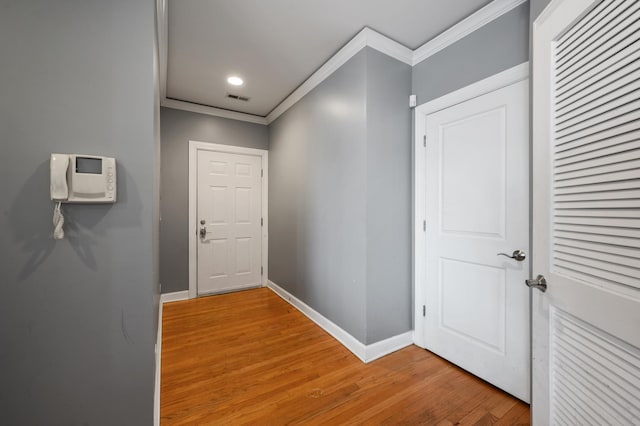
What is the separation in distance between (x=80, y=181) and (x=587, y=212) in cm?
206

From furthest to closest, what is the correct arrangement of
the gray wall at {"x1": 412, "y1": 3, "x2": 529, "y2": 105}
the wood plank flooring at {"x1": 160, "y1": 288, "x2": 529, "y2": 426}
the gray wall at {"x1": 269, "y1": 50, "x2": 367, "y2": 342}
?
the gray wall at {"x1": 269, "y1": 50, "x2": 367, "y2": 342}
the gray wall at {"x1": 412, "y1": 3, "x2": 529, "y2": 105}
the wood plank flooring at {"x1": 160, "y1": 288, "x2": 529, "y2": 426}

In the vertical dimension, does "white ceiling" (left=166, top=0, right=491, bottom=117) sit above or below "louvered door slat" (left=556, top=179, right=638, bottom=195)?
above

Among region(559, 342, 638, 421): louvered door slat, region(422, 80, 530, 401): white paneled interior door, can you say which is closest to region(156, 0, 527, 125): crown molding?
region(422, 80, 530, 401): white paneled interior door

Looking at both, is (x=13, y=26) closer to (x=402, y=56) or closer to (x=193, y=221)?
(x=402, y=56)

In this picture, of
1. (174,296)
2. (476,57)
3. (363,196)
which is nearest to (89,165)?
(363,196)

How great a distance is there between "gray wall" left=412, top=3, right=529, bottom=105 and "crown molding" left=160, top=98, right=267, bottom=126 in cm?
247

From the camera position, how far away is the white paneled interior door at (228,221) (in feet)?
11.7

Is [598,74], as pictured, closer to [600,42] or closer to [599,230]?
[600,42]

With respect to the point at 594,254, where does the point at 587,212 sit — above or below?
above

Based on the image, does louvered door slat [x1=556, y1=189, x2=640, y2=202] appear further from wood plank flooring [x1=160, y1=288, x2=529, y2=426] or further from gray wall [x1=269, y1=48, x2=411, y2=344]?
wood plank flooring [x1=160, y1=288, x2=529, y2=426]

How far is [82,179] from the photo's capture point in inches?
43.8

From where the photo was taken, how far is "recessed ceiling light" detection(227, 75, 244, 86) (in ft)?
9.20

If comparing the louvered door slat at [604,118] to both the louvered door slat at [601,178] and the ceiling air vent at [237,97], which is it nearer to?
the louvered door slat at [601,178]

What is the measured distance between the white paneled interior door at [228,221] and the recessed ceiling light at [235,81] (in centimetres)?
110
